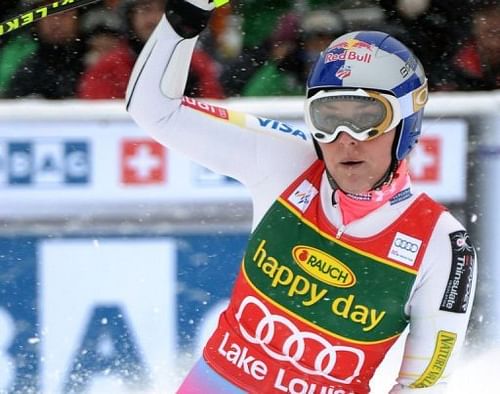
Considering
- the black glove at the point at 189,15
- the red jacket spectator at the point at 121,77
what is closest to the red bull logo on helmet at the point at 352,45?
the black glove at the point at 189,15

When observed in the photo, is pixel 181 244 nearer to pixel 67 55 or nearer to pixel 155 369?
pixel 155 369

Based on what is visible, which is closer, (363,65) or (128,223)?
(363,65)

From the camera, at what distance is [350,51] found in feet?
9.48

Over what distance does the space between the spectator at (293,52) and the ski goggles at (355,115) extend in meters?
1.85

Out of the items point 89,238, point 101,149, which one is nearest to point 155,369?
point 89,238

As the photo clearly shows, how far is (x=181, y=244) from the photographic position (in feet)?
14.3

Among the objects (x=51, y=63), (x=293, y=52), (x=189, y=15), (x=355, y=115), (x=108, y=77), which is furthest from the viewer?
(x=293, y=52)

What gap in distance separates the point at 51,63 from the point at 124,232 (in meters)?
0.87

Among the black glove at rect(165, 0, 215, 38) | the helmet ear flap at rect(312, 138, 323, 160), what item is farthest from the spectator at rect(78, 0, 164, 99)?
the black glove at rect(165, 0, 215, 38)

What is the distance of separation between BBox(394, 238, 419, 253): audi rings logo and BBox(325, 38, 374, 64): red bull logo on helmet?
1.51 ft

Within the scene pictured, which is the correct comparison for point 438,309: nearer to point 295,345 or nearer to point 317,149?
point 295,345

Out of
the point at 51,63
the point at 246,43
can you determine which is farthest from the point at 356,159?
the point at 51,63

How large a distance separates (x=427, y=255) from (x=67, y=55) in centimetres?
228

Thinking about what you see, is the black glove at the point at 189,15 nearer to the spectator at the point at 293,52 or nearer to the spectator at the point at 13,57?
the spectator at the point at 293,52
